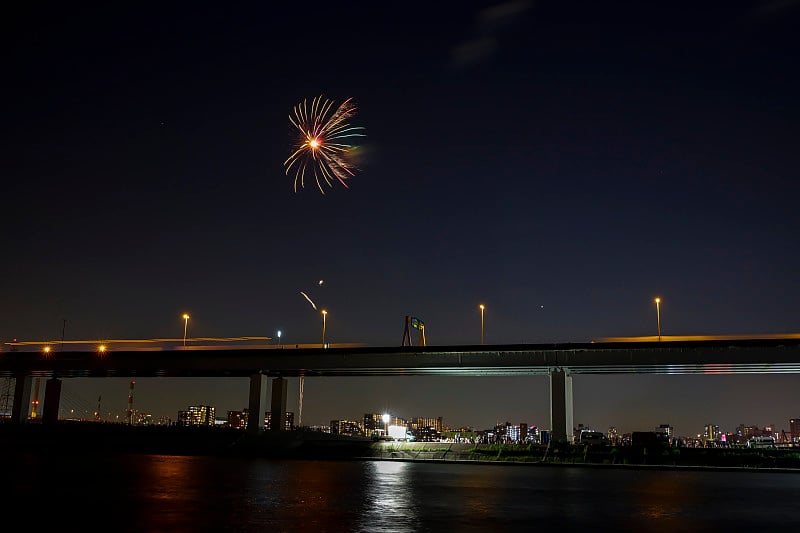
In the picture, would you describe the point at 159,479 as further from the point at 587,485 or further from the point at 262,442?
the point at 262,442

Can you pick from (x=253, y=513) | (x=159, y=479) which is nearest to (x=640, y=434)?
(x=159, y=479)

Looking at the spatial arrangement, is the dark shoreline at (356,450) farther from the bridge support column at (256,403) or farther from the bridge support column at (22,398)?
the bridge support column at (22,398)

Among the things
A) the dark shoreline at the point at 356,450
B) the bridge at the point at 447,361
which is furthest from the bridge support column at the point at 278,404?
the dark shoreline at the point at 356,450

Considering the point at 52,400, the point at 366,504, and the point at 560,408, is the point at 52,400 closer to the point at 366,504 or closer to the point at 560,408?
the point at 560,408

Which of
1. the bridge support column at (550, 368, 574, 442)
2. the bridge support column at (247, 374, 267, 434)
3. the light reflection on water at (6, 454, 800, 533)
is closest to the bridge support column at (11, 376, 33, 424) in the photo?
the bridge support column at (247, 374, 267, 434)

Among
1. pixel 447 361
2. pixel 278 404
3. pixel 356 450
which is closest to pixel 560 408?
pixel 447 361

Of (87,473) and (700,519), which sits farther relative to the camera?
(87,473)
